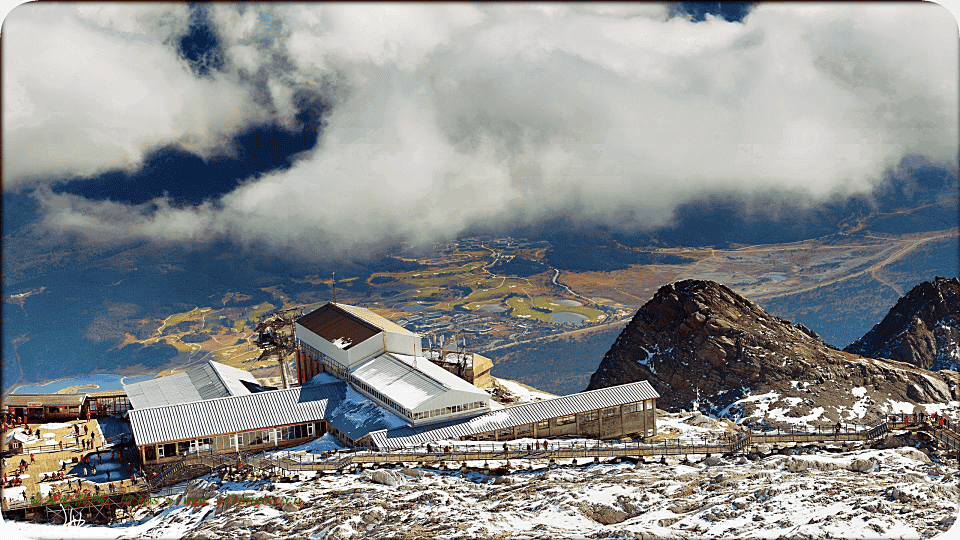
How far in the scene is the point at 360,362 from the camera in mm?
97125

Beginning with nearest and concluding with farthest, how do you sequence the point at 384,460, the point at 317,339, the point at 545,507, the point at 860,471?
the point at 545,507 < the point at 860,471 < the point at 384,460 < the point at 317,339

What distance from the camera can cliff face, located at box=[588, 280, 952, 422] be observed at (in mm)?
113375

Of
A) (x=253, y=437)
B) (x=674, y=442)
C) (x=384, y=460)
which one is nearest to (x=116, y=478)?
(x=253, y=437)

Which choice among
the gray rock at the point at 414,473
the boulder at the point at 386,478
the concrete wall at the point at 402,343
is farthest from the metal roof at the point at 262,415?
the boulder at the point at 386,478

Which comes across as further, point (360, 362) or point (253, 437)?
point (360, 362)

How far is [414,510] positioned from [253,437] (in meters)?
28.0

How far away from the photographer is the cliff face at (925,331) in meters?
149

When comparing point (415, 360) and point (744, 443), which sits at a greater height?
point (415, 360)

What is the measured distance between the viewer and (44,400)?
89.5 m

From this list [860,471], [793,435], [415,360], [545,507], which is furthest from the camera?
[415,360]

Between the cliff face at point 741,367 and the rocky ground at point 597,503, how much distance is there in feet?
148

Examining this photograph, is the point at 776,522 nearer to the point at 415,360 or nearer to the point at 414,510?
the point at 414,510

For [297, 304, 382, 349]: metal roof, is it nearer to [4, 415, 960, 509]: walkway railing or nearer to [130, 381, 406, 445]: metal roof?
[130, 381, 406, 445]: metal roof

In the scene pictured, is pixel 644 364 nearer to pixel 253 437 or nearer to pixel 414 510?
pixel 253 437
